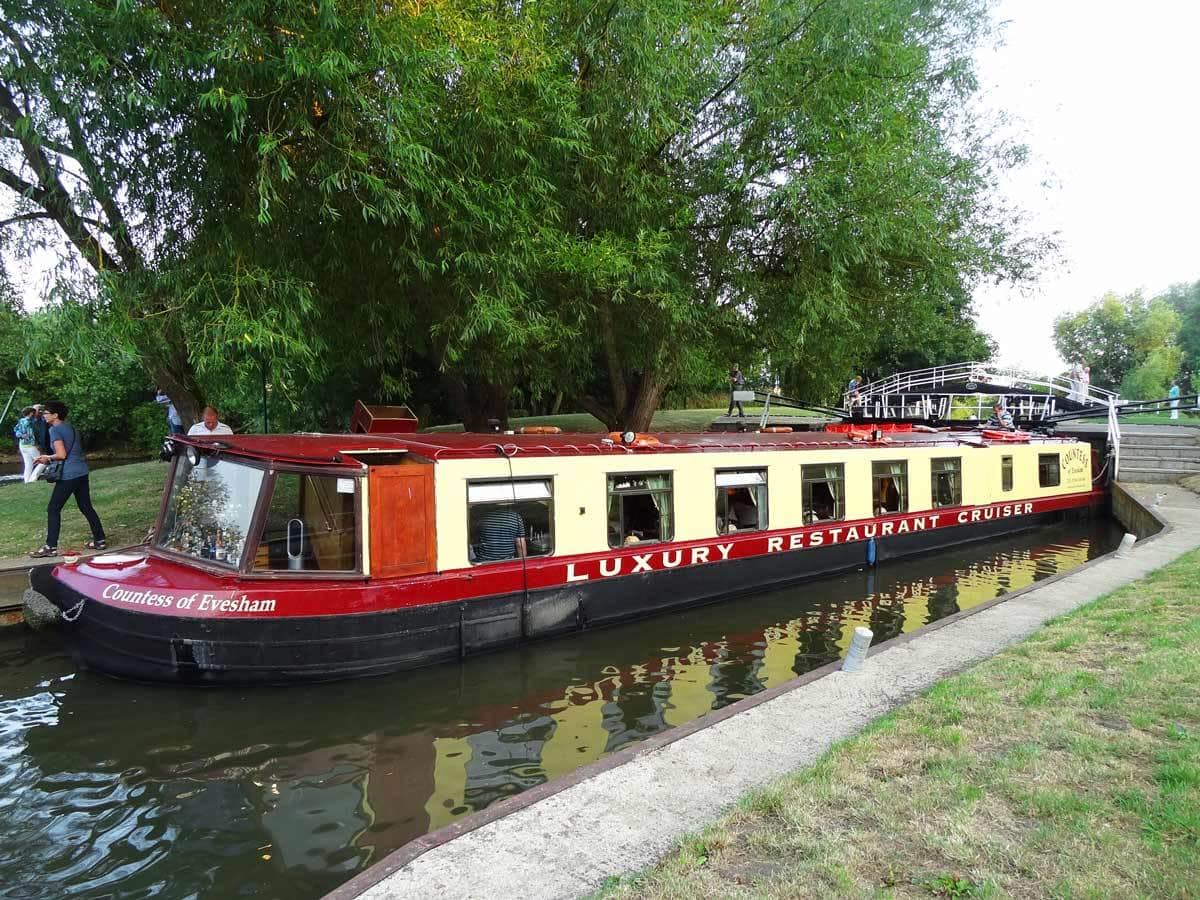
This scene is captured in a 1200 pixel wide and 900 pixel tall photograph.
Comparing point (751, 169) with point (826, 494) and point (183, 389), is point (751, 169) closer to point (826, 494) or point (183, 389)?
point (826, 494)

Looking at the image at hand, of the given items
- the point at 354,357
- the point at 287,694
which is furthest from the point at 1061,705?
the point at 354,357

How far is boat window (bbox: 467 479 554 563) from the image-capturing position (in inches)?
302

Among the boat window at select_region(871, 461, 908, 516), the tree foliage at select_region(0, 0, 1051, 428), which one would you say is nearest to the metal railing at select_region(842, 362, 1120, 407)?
the tree foliage at select_region(0, 0, 1051, 428)

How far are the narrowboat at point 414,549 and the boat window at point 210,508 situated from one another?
0.02 meters

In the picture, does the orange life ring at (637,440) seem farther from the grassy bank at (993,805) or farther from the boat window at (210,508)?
the grassy bank at (993,805)

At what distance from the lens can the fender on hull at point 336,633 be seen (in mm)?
6305

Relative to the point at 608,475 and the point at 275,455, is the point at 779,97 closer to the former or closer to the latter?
the point at 608,475

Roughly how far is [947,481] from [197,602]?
1240cm

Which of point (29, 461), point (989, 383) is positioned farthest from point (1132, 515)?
point (29, 461)

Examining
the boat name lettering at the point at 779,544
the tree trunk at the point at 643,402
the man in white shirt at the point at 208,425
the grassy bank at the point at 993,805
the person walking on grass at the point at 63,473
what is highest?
the tree trunk at the point at 643,402

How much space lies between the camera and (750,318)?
1403 centimetres

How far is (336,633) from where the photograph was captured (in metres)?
6.68

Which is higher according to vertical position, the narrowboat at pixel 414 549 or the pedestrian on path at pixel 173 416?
the pedestrian on path at pixel 173 416

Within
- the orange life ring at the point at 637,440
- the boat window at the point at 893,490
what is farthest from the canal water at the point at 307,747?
the boat window at the point at 893,490
